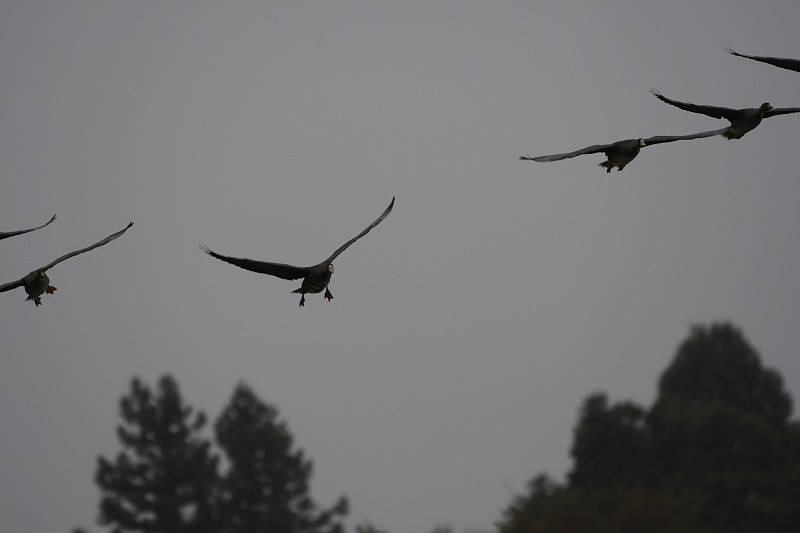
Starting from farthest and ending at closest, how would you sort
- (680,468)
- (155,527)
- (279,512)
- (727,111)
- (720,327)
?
(720,327) → (155,527) → (279,512) → (680,468) → (727,111)

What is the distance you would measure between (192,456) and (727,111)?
170 ft

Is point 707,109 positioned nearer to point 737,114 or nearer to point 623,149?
point 737,114

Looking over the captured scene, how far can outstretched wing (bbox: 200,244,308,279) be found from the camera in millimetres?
12742

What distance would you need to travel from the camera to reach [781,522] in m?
43.2

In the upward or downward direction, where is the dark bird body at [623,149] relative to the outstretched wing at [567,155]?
upward

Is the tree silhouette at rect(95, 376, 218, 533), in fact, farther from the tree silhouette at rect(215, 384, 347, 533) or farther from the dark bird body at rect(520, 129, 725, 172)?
the dark bird body at rect(520, 129, 725, 172)

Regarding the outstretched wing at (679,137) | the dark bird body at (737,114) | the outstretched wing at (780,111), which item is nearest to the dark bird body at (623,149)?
the outstretched wing at (679,137)

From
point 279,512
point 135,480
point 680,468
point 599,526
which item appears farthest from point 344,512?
point 599,526

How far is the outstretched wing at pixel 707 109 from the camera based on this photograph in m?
12.4

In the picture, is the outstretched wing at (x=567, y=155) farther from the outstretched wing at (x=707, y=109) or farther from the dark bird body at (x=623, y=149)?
the outstretched wing at (x=707, y=109)

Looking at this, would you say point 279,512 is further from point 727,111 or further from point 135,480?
point 727,111

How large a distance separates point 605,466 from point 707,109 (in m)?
37.8

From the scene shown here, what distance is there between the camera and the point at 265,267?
1345 centimetres

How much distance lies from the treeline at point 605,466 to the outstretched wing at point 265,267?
71.1ft
